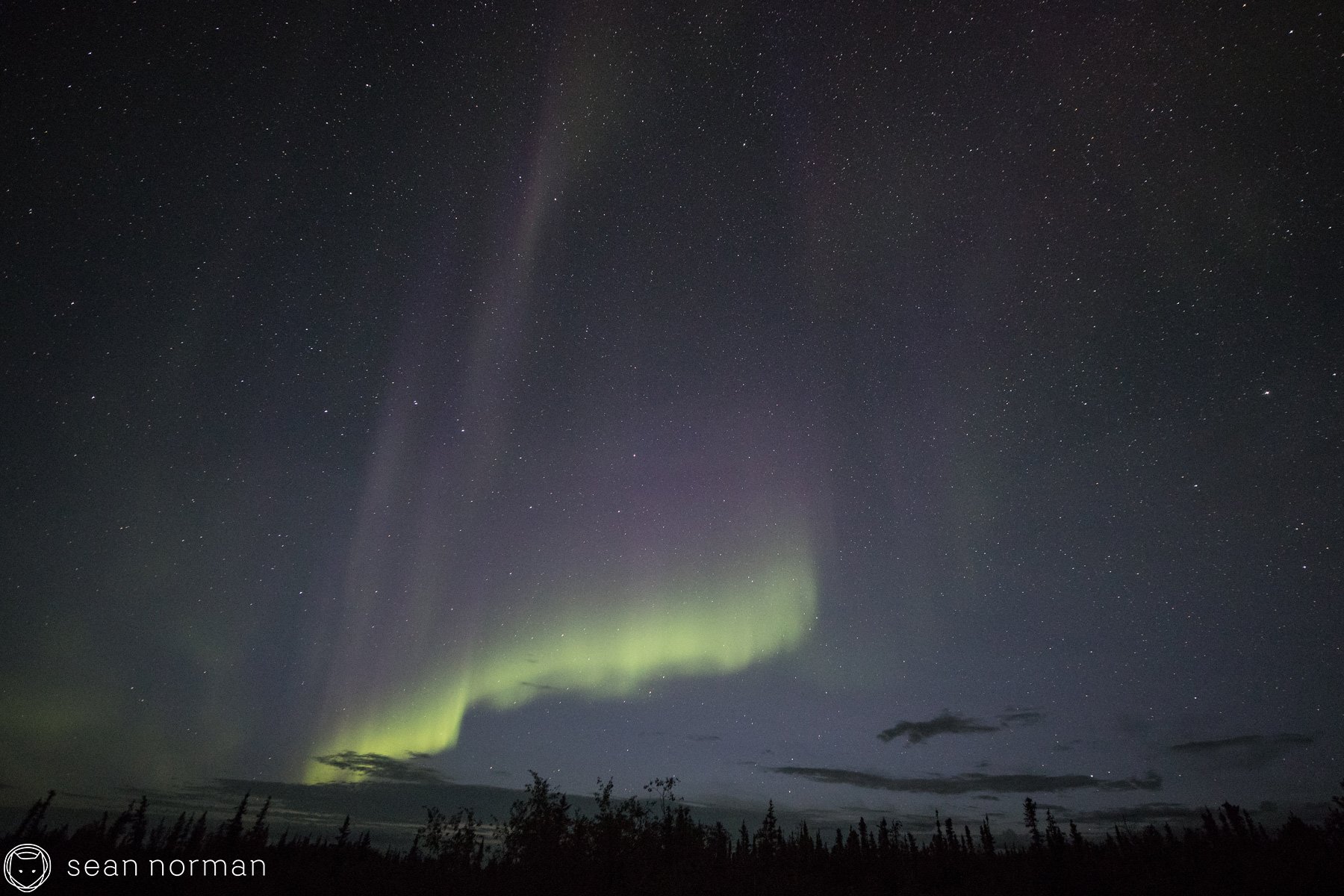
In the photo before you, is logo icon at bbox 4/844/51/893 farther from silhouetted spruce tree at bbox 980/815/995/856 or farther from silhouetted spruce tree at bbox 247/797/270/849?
silhouetted spruce tree at bbox 980/815/995/856

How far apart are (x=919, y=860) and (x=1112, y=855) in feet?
55.3

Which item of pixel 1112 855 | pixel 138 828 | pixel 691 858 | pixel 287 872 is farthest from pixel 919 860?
pixel 138 828

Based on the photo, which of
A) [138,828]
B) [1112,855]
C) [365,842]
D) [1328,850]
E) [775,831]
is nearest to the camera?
[1328,850]

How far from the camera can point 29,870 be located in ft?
118

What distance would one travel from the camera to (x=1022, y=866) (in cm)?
5056

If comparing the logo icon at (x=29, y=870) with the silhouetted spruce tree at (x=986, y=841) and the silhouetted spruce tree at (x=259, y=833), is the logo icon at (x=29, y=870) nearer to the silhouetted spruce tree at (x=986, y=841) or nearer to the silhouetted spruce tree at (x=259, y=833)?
the silhouetted spruce tree at (x=259, y=833)

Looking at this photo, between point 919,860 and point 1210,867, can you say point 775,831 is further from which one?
point 1210,867

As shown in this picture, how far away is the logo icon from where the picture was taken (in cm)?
2995

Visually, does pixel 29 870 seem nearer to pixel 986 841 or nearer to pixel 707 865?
pixel 707 865

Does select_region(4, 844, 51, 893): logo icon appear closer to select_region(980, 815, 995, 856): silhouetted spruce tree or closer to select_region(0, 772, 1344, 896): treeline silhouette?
select_region(0, 772, 1344, 896): treeline silhouette

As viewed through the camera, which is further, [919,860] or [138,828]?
[138,828]

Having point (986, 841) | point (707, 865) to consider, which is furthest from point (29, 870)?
point (986, 841)

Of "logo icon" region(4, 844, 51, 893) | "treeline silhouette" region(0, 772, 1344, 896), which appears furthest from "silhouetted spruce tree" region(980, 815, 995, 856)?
A: "logo icon" region(4, 844, 51, 893)

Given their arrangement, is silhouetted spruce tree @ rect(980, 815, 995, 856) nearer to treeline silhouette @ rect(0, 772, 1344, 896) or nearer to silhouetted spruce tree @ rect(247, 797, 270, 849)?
treeline silhouette @ rect(0, 772, 1344, 896)
